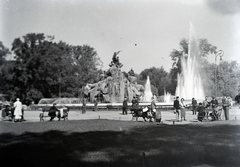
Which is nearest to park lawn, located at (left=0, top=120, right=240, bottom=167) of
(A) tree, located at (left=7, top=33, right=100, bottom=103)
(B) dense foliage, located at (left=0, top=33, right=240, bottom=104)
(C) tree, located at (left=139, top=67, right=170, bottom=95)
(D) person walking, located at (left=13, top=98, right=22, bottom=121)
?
(D) person walking, located at (left=13, top=98, right=22, bottom=121)

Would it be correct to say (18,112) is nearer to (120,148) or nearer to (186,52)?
(120,148)

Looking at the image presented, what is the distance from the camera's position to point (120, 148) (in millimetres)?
9750

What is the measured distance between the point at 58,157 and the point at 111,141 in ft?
9.16

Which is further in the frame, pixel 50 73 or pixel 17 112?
pixel 50 73

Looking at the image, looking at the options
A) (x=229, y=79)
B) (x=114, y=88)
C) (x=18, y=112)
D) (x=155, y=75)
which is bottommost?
(x=18, y=112)

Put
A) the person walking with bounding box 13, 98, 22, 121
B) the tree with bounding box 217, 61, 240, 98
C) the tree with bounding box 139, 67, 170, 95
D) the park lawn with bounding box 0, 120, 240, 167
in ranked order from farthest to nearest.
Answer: the tree with bounding box 139, 67, 170, 95
the tree with bounding box 217, 61, 240, 98
the person walking with bounding box 13, 98, 22, 121
the park lawn with bounding box 0, 120, 240, 167

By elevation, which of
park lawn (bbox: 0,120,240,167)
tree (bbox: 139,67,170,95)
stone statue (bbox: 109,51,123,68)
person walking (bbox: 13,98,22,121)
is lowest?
park lawn (bbox: 0,120,240,167)

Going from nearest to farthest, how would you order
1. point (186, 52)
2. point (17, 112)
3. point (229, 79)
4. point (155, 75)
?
1. point (17, 112)
2. point (229, 79)
3. point (186, 52)
4. point (155, 75)

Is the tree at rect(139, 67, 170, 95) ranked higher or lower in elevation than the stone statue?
higher

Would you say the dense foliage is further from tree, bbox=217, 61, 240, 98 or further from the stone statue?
the stone statue

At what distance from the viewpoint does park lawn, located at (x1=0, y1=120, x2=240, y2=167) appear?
27.5 feet

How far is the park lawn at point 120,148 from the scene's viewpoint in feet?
27.5

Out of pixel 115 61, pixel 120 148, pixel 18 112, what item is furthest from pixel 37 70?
pixel 120 148

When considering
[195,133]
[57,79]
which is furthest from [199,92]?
[195,133]
